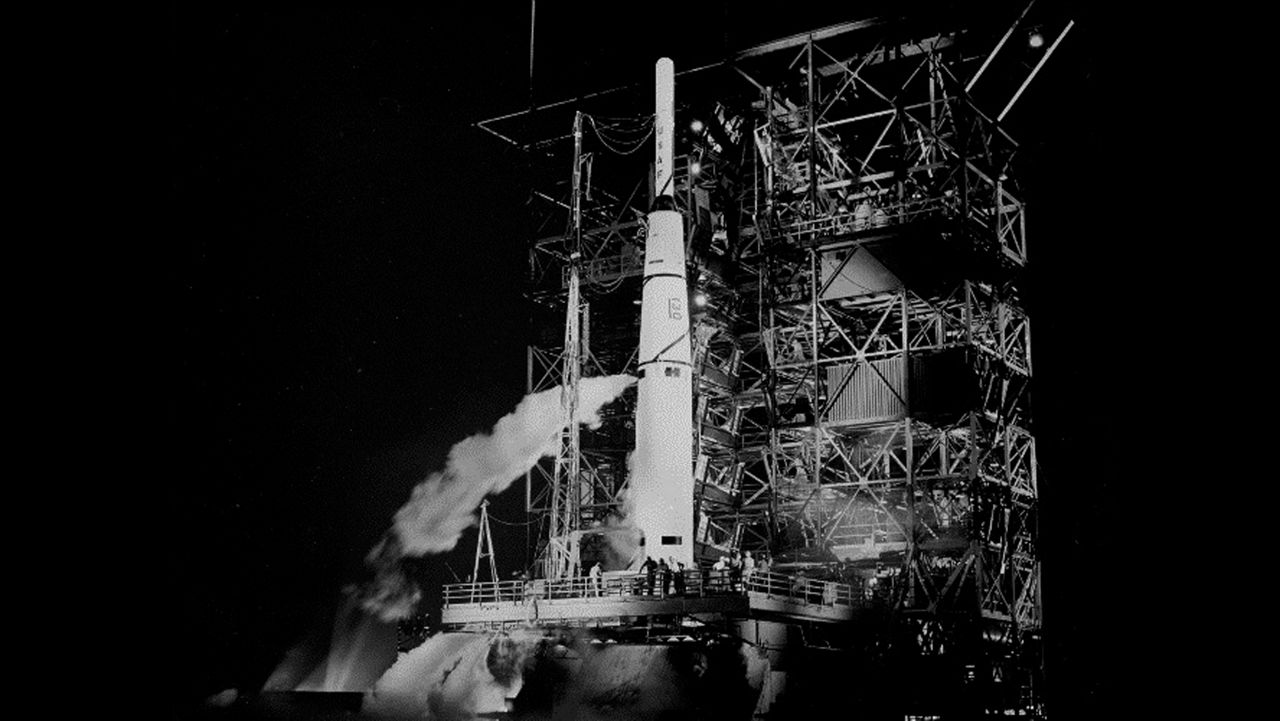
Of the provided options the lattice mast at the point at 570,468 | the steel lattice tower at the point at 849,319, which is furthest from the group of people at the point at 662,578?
the steel lattice tower at the point at 849,319

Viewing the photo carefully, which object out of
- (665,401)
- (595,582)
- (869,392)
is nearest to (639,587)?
(595,582)

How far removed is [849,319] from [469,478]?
646 inches

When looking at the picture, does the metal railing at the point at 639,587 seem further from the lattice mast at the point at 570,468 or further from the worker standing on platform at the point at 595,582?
the lattice mast at the point at 570,468

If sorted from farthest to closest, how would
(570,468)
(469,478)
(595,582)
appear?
(469,478) → (570,468) → (595,582)

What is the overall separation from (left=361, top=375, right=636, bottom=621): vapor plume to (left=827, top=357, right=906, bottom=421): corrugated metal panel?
9192 mm

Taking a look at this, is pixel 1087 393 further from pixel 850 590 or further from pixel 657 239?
pixel 657 239

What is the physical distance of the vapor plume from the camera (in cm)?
5144

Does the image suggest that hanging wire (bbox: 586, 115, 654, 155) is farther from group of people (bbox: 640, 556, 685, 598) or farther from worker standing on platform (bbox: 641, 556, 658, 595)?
worker standing on platform (bbox: 641, 556, 658, 595)

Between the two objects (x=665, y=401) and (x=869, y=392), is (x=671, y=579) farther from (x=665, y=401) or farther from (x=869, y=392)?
(x=869, y=392)

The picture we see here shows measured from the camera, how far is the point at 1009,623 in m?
46.5

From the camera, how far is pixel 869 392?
47438 millimetres

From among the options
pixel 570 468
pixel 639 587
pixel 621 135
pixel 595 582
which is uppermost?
pixel 621 135

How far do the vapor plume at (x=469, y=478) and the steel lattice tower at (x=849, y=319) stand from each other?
1179mm

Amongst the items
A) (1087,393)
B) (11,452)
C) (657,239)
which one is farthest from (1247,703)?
(11,452)
